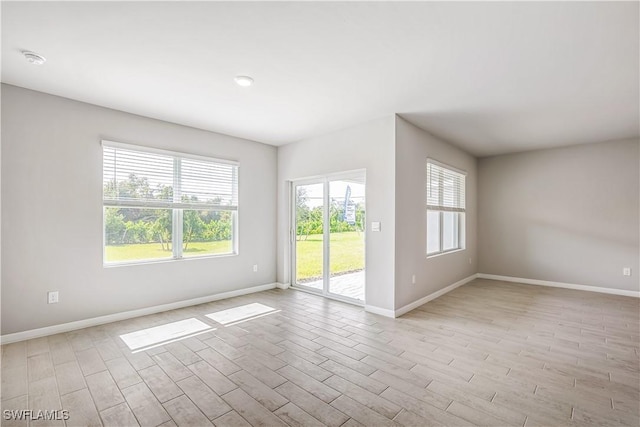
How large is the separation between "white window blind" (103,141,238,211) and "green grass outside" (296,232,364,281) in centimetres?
144

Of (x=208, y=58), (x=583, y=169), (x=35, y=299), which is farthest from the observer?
(x=583, y=169)

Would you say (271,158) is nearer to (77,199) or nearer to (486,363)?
(77,199)

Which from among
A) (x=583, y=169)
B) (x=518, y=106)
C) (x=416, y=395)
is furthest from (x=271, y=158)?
(x=583, y=169)

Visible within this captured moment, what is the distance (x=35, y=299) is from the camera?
3283 mm

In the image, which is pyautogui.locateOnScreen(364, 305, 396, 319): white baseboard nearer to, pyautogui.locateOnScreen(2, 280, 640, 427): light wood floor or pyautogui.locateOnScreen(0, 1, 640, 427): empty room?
pyautogui.locateOnScreen(0, 1, 640, 427): empty room

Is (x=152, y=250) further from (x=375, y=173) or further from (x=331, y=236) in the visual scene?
(x=375, y=173)

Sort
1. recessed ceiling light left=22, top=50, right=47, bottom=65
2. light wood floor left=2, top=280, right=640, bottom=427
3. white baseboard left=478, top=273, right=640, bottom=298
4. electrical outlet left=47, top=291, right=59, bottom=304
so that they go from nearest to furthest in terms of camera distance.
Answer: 1. light wood floor left=2, top=280, right=640, bottom=427
2. recessed ceiling light left=22, top=50, right=47, bottom=65
3. electrical outlet left=47, top=291, right=59, bottom=304
4. white baseboard left=478, top=273, right=640, bottom=298

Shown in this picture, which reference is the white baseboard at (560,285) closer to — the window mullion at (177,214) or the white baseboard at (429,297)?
the white baseboard at (429,297)

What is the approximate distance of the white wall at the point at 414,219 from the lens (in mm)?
4129

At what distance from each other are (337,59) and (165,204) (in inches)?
123

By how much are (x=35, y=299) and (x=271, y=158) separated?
383 centimetres

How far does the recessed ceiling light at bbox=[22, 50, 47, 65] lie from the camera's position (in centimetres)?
256

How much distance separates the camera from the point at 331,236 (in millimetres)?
5012

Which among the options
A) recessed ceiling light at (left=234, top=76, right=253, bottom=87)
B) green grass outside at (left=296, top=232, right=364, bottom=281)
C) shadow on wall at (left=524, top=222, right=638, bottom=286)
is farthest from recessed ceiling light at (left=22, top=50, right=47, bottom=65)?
shadow on wall at (left=524, top=222, right=638, bottom=286)
